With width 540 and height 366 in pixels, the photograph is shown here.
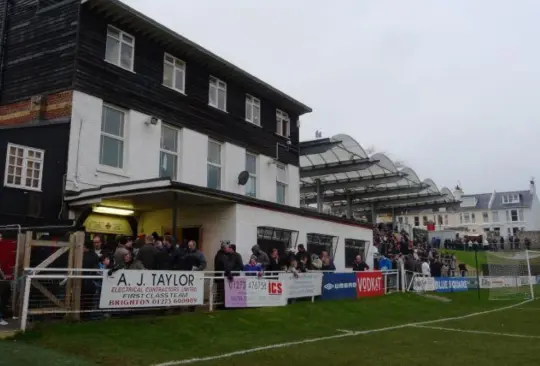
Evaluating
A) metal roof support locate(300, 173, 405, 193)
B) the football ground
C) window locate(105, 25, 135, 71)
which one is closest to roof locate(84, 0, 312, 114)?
window locate(105, 25, 135, 71)

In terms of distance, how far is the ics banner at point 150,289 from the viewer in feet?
34.7

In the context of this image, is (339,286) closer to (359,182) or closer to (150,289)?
(150,289)

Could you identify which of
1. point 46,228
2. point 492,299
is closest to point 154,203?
point 46,228

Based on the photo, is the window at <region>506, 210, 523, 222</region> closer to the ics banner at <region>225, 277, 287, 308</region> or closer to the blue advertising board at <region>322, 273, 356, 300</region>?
the blue advertising board at <region>322, 273, 356, 300</region>

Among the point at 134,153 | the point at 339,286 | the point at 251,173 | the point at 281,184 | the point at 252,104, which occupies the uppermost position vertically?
the point at 252,104

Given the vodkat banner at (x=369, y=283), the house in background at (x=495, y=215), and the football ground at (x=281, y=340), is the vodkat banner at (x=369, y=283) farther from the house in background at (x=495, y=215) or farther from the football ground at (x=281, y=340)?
the house in background at (x=495, y=215)

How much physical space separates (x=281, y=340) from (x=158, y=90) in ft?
36.7

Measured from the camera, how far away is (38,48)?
17234 mm

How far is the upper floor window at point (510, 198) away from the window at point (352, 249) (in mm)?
63305

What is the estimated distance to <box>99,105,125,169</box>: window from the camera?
1648 centimetres

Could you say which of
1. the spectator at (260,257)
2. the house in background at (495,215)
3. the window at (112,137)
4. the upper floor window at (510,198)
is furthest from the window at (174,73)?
the upper floor window at (510,198)

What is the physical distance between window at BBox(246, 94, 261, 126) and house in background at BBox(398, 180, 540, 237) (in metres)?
55.9

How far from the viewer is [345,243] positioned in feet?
75.6

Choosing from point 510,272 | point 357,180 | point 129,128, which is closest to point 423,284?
point 510,272
